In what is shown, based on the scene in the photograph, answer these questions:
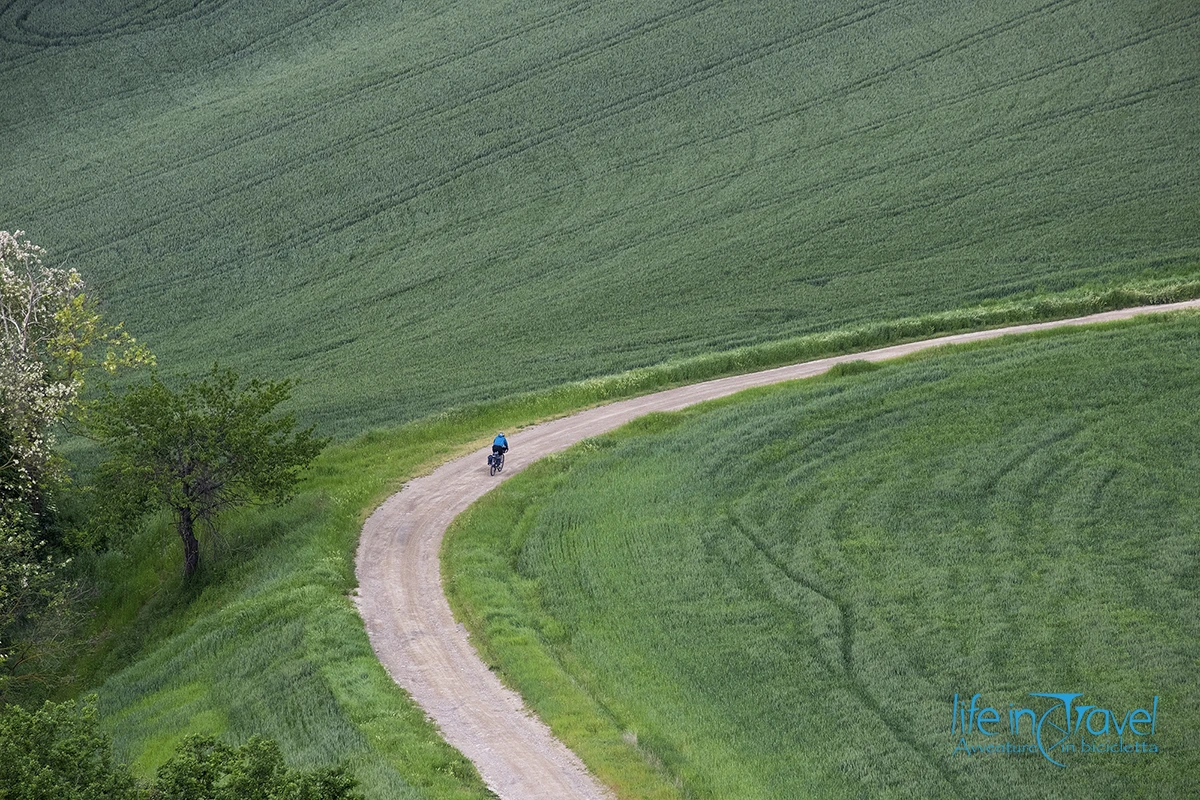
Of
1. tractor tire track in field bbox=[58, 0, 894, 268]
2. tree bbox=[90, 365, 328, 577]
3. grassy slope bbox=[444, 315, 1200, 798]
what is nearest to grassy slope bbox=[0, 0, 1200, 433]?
tractor tire track in field bbox=[58, 0, 894, 268]

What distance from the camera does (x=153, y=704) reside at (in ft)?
105

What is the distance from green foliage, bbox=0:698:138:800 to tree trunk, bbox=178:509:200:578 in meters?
16.0

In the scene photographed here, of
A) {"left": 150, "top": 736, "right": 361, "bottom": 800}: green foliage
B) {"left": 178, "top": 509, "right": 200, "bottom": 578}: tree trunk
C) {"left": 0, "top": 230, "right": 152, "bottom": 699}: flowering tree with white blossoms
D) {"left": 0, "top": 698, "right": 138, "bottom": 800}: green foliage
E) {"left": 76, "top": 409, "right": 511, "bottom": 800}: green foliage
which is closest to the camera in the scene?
{"left": 150, "top": 736, "right": 361, "bottom": 800}: green foliage

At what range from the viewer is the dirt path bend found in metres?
25.7

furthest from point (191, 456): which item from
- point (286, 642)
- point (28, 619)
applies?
point (286, 642)

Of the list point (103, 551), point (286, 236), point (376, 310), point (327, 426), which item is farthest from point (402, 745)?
point (286, 236)

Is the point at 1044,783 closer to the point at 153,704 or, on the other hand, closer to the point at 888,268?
the point at 153,704

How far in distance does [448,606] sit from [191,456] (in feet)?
35.0

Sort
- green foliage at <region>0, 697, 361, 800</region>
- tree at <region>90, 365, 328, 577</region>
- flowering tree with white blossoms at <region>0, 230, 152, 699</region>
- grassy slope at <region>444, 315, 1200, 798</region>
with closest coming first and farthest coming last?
green foliage at <region>0, 697, 361, 800</region> < grassy slope at <region>444, 315, 1200, 798</region> < flowering tree with white blossoms at <region>0, 230, 152, 699</region> < tree at <region>90, 365, 328, 577</region>

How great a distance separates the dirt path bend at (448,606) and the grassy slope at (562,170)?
4531 mm

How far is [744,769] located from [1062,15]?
65.6 meters

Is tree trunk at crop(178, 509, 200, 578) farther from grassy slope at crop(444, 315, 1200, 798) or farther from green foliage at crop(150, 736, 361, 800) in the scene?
green foliage at crop(150, 736, 361, 800)

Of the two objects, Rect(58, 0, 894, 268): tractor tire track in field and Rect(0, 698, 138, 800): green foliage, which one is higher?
Rect(58, 0, 894, 268): tractor tire track in field

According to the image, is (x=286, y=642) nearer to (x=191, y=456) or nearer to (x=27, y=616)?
(x=191, y=456)
